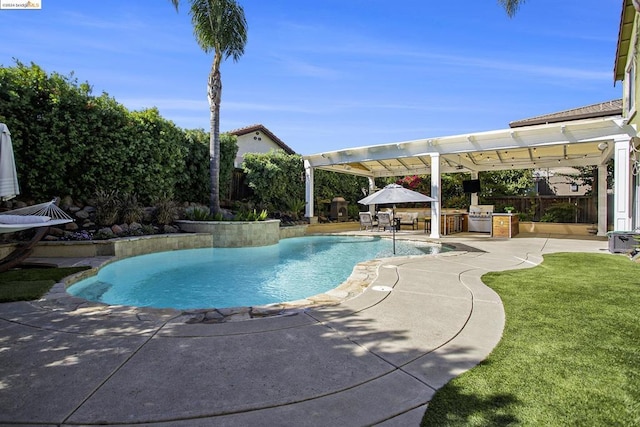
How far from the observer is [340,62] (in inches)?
538

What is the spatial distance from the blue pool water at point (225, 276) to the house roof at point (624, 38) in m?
7.97

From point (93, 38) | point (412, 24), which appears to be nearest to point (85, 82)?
point (93, 38)

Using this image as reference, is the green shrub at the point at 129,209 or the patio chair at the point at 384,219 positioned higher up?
the green shrub at the point at 129,209

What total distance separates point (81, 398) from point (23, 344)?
1.39 metres

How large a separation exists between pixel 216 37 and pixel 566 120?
1929 cm

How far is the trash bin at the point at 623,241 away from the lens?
8.42 meters

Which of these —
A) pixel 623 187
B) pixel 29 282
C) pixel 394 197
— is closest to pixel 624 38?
pixel 623 187

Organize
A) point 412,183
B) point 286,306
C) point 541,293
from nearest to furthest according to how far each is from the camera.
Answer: point 286,306
point 541,293
point 412,183

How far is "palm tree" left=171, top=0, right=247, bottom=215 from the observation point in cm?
1177

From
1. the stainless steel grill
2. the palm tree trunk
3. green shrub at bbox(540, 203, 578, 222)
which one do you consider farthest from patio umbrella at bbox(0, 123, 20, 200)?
green shrub at bbox(540, 203, 578, 222)

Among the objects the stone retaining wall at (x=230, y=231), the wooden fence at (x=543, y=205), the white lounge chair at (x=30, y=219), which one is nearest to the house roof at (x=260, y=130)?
the stone retaining wall at (x=230, y=231)

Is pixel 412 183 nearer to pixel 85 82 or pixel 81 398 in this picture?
pixel 85 82

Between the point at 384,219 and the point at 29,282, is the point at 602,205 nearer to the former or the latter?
the point at 384,219

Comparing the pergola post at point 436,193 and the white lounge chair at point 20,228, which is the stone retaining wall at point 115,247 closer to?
the white lounge chair at point 20,228
